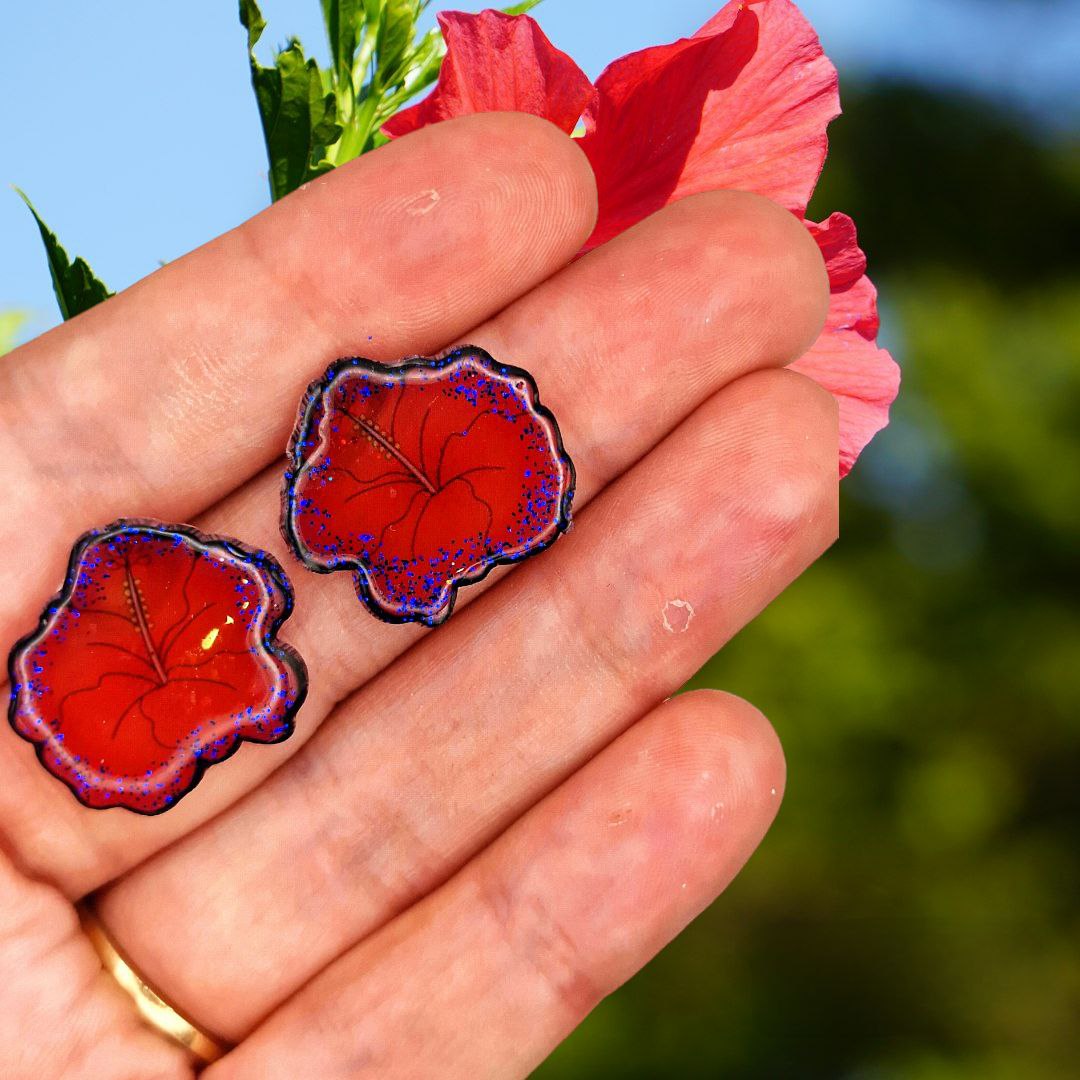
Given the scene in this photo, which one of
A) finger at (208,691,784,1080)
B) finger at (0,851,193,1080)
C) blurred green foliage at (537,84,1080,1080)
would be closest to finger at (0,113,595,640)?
finger at (0,851,193,1080)

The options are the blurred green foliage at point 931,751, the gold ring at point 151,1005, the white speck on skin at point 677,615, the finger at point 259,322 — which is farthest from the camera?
the blurred green foliage at point 931,751

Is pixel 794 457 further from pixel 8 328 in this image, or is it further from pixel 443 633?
pixel 8 328

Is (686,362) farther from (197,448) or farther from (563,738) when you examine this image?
(197,448)

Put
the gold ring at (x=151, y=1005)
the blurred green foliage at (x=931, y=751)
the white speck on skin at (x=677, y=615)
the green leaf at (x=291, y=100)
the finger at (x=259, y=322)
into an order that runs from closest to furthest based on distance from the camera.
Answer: the green leaf at (x=291, y=100) → the finger at (x=259, y=322) → the white speck on skin at (x=677, y=615) → the gold ring at (x=151, y=1005) → the blurred green foliage at (x=931, y=751)

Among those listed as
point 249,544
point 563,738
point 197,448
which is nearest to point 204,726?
point 249,544

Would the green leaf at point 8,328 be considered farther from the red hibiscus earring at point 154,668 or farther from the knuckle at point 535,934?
the knuckle at point 535,934

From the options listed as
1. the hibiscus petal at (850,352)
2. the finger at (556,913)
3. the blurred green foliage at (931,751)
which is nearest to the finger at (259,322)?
the hibiscus petal at (850,352)

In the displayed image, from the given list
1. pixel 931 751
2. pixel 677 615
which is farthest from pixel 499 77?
pixel 931 751
